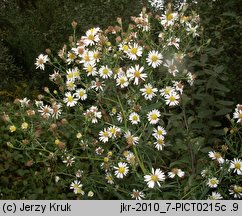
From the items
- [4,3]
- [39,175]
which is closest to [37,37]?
[4,3]

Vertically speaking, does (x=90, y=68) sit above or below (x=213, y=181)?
above

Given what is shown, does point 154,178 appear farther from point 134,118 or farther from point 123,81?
point 123,81

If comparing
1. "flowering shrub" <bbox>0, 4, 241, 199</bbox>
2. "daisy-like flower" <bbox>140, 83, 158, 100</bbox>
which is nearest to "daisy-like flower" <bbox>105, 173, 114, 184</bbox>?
"flowering shrub" <bbox>0, 4, 241, 199</bbox>

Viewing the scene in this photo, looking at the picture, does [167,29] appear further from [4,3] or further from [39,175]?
[4,3]

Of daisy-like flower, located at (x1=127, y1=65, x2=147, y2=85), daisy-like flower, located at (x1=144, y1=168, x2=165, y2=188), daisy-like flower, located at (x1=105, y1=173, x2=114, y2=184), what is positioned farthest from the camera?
daisy-like flower, located at (x1=105, y1=173, x2=114, y2=184)

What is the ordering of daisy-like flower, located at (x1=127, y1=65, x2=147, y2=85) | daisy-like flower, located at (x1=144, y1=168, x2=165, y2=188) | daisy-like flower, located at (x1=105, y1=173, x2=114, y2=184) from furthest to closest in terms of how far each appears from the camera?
daisy-like flower, located at (x1=105, y1=173, x2=114, y2=184) < daisy-like flower, located at (x1=127, y1=65, x2=147, y2=85) < daisy-like flower, located at (x1=144, y1=168, x2=165, y2=188)

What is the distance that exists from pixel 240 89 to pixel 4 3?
4107 millimetres

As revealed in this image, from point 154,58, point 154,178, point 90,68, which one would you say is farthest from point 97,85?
point 154,178

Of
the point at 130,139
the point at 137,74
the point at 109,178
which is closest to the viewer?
the point at 130,139

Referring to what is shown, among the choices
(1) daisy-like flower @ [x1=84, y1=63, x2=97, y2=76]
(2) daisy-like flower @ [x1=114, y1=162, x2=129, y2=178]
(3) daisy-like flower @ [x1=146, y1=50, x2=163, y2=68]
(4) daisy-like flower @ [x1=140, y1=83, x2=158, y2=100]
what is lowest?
(2) daisy-like flower @ [x1=114, y1=162, x2=129, y2=178]

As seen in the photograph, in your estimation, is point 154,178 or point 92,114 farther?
point 92,114

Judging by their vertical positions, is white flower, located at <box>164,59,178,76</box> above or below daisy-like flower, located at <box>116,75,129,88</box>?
above

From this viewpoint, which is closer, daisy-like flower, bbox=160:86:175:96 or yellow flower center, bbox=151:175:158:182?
yellow flower center, bbox=151:175:158:182

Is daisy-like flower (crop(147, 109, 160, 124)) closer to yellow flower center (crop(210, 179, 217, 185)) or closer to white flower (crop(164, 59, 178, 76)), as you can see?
white flower (crop(164, 59, 178, 76))
